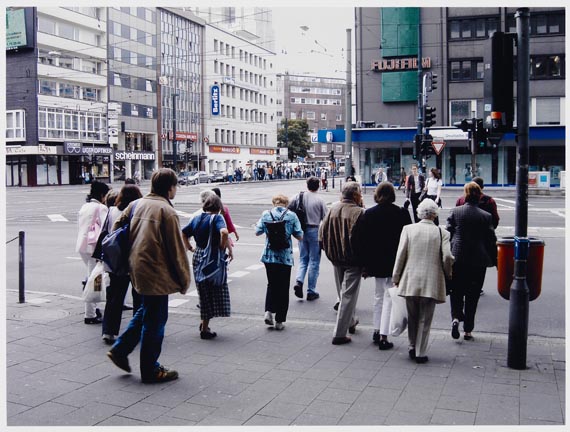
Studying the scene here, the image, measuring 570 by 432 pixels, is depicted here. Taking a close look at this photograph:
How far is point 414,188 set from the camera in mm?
22812

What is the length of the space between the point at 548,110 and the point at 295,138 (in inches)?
2759

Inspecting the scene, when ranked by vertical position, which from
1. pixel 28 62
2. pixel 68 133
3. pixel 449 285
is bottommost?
pixel 449 285

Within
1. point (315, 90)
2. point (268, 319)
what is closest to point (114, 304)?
point (268, 319)

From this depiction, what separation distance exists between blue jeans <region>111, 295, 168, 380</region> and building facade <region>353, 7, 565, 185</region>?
39.4 metres

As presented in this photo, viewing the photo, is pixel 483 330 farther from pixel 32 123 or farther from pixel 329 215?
pixel 32 123

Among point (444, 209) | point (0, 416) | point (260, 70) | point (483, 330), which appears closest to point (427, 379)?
point (483, 330)

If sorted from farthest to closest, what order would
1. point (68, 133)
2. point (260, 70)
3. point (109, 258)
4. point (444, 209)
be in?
point (260, 70) → point (68, 133) → point (444, 209) → point (109, 258)

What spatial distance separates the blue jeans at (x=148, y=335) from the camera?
5.76 meters

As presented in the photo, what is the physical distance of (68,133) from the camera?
214 feet

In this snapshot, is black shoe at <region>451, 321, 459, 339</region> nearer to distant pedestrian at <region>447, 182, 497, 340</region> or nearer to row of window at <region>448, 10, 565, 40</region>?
distant pedestrian at <region>447, 182, 497, 340</region>

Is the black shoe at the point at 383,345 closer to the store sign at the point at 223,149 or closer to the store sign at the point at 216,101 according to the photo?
the store sign at the point at 216,101

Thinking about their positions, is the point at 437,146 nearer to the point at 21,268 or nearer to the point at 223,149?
the point at 21,268

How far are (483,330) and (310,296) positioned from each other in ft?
9.11

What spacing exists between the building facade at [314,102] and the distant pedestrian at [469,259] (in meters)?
125
